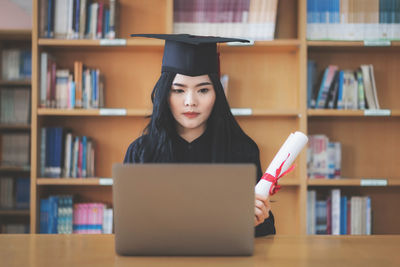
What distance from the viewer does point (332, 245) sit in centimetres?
101

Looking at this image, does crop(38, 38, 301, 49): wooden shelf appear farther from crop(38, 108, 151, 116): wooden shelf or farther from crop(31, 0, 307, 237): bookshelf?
crop(38, 108, 151, 116): wooden shelf

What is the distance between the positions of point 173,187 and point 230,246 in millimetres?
163

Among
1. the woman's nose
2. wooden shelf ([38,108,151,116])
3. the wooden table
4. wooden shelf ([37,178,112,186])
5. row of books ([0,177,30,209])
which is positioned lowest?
row of books ([0,177,30,209])

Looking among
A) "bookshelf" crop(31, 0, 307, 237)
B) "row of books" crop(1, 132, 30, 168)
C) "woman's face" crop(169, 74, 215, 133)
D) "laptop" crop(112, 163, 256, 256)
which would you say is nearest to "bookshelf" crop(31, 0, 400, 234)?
"bookshelf" crop(31, 0, 307, 237)

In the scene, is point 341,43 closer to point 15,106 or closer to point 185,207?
point 185,207

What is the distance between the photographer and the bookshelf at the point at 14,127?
163 inches

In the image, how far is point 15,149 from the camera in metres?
4.29

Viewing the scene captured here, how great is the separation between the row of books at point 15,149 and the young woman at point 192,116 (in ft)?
9.28

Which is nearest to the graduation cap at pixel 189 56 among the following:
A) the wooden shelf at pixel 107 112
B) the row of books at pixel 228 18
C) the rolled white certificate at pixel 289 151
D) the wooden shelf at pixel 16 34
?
the rolled white certificate at pixel 289 151

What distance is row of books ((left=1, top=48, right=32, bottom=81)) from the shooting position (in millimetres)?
4328

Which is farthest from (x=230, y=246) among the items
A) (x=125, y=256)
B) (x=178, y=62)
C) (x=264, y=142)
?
(x=264, y=142)

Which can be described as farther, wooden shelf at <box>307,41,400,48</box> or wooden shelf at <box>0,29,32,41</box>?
wooden shelf at <box>0,29,32,41</box>

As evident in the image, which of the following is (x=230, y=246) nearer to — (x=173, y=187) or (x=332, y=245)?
(x=173, y=187)

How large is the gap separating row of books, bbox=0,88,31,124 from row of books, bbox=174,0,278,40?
7.05ft
